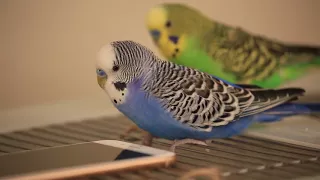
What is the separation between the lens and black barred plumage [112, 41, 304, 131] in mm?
743

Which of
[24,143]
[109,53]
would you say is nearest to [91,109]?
[24,143]

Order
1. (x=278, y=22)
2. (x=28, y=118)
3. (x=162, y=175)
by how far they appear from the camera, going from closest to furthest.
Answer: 1. (x=162, y=175)
2. (x=28, y=118)
3. (x=278, y=22)

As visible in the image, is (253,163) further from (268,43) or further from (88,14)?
(88,14)

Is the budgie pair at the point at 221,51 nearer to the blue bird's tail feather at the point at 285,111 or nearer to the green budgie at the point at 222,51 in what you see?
the green budgie at the point at 222,51

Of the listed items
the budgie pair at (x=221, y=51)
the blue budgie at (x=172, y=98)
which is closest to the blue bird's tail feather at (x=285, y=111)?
the blue budgie at (x=172, y=98)

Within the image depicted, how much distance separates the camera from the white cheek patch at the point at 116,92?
0.73 metres

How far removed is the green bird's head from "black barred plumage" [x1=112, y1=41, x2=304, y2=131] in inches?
7.1

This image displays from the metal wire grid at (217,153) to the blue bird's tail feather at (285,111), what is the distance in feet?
0.13

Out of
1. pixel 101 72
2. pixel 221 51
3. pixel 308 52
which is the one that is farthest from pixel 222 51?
pixel 101 72

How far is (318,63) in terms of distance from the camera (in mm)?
1072

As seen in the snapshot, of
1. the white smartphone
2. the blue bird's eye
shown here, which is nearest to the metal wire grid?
the white smartphone

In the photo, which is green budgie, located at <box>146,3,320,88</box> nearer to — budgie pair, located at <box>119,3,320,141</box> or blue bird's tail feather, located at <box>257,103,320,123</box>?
budgie pair, located at <box>119,3,320,141</box>

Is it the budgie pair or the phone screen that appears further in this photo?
the budgie pair

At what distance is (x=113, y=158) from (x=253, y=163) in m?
0.17
